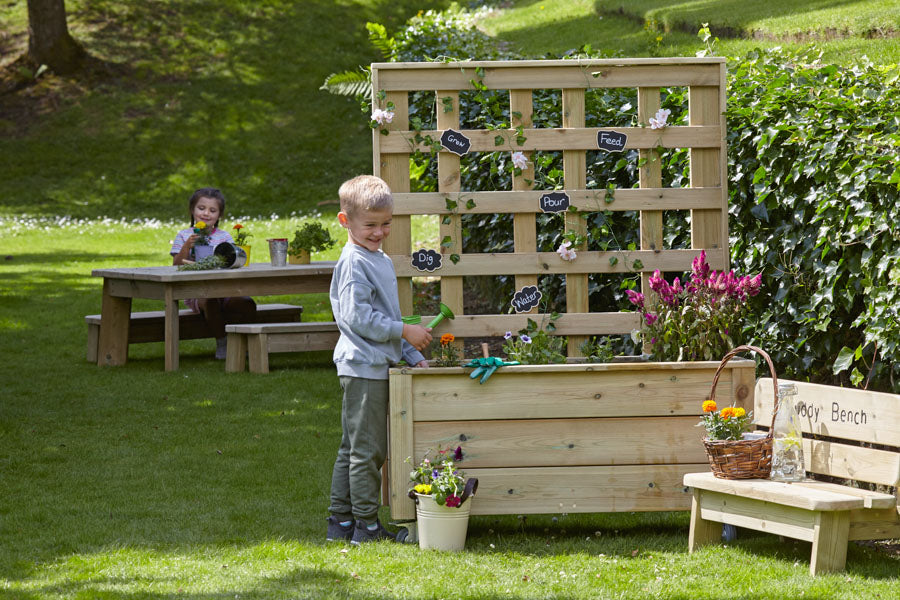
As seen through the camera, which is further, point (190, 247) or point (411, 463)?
point (190, 247)

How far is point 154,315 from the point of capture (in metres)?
9.02

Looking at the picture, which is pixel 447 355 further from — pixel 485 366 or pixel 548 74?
pixel 548 74

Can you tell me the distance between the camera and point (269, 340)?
27.0 ft

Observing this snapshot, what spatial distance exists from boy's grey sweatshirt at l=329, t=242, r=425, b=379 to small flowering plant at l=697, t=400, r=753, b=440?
1231mm

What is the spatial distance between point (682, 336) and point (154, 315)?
5.64m

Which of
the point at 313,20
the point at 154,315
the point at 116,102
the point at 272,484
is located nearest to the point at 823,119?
the point at 272,484

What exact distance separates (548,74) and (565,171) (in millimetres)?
458

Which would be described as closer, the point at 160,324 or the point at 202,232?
the point at 202,232

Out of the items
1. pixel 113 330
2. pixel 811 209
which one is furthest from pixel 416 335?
pixel 113 330

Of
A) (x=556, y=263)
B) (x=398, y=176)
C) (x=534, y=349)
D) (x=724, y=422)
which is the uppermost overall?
(x=398, y=176)

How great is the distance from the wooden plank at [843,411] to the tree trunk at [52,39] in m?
21.1

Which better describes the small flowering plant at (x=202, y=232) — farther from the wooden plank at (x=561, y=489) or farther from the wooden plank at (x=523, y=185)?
the wooden plank at (x=561, y=489)

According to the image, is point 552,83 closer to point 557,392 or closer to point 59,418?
point 557,392

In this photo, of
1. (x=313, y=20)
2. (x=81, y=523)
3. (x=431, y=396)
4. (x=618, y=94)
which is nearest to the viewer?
(x=431, y=396)
